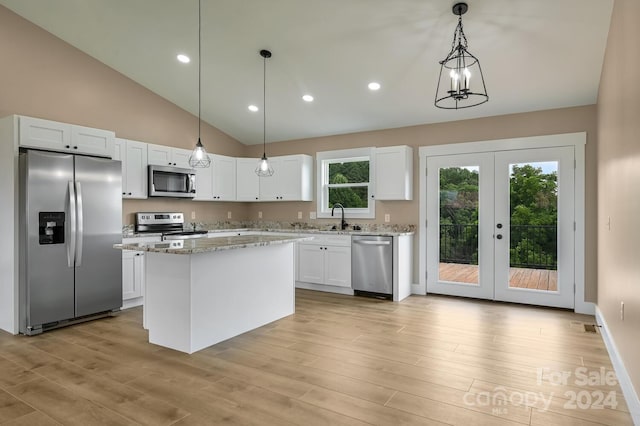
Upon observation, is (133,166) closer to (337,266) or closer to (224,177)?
(224,177)

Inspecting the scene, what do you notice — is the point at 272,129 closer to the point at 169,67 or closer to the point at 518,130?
the point at 169,67

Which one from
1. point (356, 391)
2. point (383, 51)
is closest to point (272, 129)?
point (383, 51)

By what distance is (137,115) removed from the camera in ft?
17.6

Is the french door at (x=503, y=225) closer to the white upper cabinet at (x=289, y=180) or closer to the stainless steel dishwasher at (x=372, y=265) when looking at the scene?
the stainless steel dishwasher at (x=372, y=265)

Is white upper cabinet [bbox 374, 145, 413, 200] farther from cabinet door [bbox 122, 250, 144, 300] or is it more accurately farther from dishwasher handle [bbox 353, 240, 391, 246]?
cabinet door [bbox 122, 250, 144, 300]

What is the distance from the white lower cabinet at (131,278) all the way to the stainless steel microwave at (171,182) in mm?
953

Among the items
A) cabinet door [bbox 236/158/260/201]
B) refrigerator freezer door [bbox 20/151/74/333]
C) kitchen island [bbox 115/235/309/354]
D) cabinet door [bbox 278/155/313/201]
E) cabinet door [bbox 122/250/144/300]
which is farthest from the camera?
cabinet door [bbox 236/158/260/201]

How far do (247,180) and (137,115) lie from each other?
1980mm

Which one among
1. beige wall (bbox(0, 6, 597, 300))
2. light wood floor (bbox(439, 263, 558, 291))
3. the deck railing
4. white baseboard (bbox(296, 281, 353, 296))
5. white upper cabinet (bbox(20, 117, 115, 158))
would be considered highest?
beige wall (bbox(0, 6, 597, 300))

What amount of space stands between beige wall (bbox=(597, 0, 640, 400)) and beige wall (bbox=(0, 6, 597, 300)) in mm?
868

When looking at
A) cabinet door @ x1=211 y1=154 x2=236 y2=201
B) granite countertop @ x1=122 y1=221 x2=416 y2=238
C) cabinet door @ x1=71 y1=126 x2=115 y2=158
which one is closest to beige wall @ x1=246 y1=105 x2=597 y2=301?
granite countertop @ x1=122 y1=221 x2=416 y2=238

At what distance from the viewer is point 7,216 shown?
3883mm

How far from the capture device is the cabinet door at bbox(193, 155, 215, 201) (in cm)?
600

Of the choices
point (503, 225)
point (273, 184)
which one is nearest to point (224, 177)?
point (273, 184)
